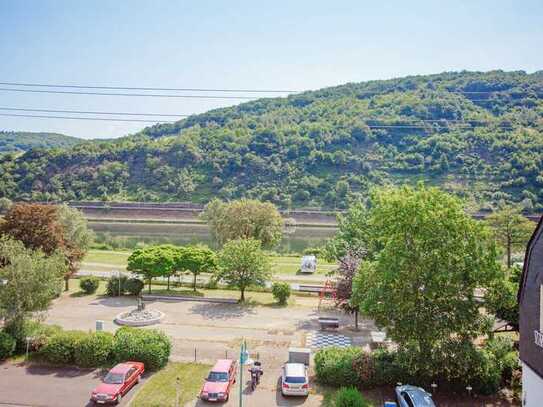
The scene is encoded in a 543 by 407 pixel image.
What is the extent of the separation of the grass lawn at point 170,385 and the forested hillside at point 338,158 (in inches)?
2814

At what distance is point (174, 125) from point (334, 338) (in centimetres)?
18240

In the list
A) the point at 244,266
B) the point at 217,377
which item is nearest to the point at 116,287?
the point at 244,266

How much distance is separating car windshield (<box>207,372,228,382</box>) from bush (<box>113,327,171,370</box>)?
113 inches

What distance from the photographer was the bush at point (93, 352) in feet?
65.2

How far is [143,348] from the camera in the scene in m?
19.6

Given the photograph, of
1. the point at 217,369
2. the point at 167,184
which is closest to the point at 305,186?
the point at 167,184

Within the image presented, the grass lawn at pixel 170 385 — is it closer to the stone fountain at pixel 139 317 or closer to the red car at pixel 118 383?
the red car at pixel 118 383

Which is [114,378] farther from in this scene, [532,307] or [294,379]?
[532,307]

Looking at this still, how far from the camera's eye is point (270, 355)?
21.7m

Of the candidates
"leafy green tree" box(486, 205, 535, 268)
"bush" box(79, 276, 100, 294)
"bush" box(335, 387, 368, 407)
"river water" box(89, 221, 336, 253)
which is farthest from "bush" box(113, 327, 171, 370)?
"river water" box(89, 221, 336, 253)

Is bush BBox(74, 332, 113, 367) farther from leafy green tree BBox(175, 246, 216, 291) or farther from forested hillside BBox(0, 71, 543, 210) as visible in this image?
forested hillside BBox(0, 71, 543, 210)

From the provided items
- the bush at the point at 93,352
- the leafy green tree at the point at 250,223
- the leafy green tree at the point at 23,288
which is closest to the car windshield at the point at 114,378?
the bush at the point at 93,352

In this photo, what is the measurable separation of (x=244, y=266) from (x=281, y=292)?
276 centimetres

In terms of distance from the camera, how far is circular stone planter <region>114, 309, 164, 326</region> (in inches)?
1024
